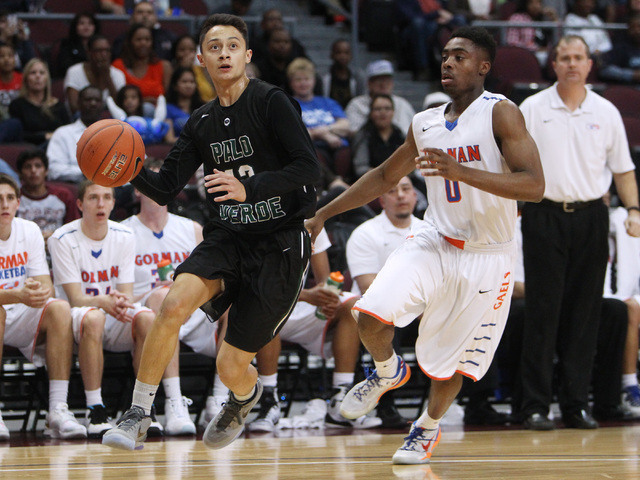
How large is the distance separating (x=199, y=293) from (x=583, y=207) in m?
3.23

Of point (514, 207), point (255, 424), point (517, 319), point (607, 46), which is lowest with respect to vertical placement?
point (255, 424)

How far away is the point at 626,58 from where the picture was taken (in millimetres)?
11578

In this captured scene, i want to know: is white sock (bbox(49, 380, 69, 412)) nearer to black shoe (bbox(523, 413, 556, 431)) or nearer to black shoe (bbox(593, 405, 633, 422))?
black shoe (bbox(523, 413, 556, 431))

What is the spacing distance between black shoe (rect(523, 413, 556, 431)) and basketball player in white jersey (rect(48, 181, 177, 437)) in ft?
8.24

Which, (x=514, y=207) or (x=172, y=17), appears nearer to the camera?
(x=514, y=207)

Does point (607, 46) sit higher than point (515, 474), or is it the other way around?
point (607, 46)

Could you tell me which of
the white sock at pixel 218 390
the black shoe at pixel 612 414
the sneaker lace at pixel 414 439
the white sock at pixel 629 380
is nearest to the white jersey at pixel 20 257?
the white sock at pixel 218 390

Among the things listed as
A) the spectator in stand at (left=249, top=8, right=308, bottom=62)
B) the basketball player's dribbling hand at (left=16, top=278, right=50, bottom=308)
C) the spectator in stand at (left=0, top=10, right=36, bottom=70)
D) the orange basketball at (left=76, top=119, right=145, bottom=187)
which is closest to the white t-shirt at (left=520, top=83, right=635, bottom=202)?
the orange basketball at (left=76, top=119, right=145, bottom=187)

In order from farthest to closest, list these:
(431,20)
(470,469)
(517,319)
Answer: (431,20), (517,319), (470,469)

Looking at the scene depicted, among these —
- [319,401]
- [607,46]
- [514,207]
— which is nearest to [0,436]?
[319,401]

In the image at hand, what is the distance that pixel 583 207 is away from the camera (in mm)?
6324

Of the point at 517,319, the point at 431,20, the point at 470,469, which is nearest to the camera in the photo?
the point at 470,469

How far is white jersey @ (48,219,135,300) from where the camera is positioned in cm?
643

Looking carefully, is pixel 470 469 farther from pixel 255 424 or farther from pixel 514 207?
pixel 255 424
